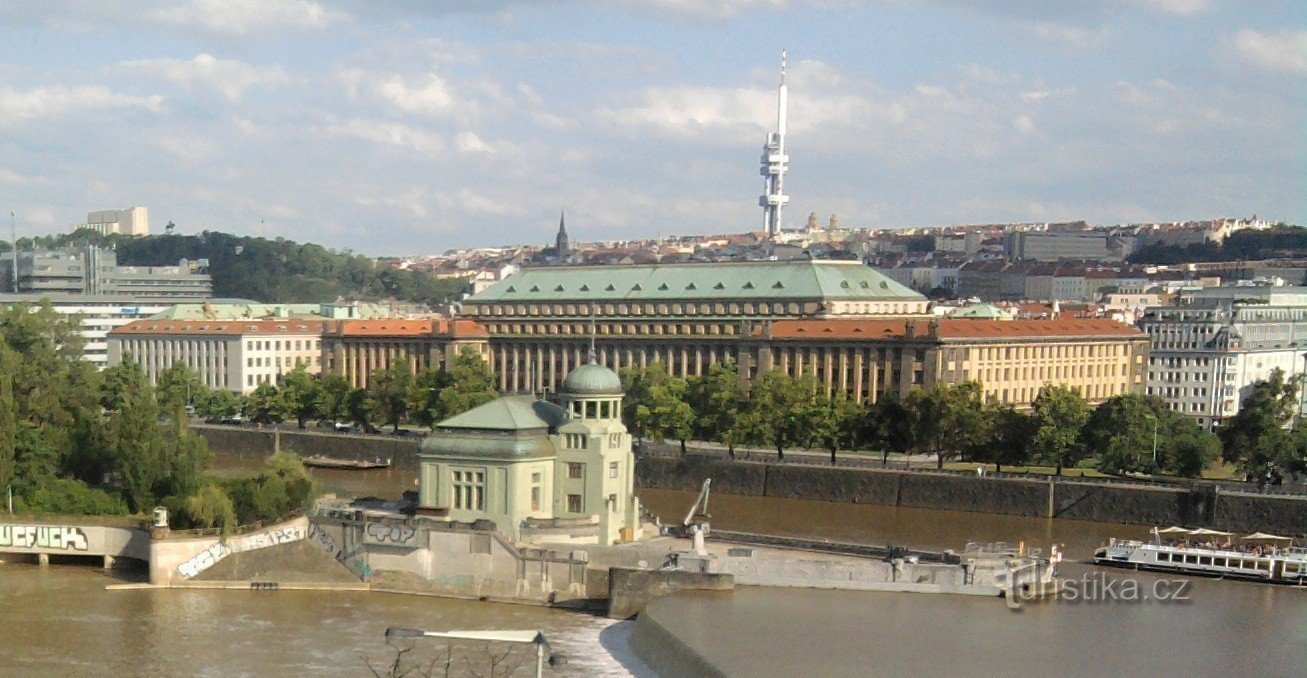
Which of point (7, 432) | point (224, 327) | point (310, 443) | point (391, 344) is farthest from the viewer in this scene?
point (224, 327)

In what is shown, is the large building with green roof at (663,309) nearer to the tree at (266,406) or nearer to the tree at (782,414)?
the tree at (266,406)

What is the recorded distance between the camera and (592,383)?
7794 cm

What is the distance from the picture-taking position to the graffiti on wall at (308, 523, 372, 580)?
7481 cm

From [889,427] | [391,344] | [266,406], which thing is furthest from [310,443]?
[889,427]

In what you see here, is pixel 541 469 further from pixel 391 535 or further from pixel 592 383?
pixel 391 535

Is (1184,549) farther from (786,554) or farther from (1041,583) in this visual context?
(786,554)

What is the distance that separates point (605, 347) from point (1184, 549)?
9214 centimetres

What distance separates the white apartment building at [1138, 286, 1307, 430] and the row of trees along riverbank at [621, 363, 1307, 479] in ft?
100

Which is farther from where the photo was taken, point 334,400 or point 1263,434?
point 334,400

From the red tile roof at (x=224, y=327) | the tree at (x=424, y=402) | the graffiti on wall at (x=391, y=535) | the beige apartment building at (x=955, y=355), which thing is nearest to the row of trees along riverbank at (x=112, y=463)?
the graffiti on wall at (x=391, y=535)

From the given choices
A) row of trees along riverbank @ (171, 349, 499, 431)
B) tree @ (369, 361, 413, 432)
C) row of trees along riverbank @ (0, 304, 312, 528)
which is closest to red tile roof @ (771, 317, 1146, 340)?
row of trees along riverbank @ (171, 349, 499, 431)

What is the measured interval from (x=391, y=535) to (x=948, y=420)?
5024 cm

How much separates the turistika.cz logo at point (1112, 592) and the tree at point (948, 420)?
1613 inches

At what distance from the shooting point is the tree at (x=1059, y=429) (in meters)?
112
